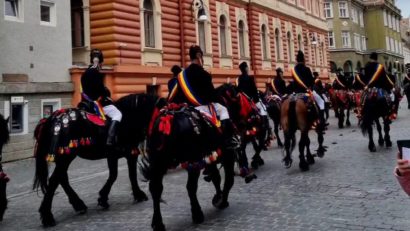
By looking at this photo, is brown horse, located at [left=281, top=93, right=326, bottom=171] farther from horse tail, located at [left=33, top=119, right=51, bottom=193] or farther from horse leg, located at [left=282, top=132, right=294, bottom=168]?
horse tail, located at [left=33, top=119, right=51, bottom=193]

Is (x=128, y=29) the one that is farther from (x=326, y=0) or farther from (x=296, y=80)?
(x=326, y=0)

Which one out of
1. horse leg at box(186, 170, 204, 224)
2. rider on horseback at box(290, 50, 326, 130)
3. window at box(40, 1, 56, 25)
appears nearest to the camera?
horse leg at box(186, 170, 204, 224)

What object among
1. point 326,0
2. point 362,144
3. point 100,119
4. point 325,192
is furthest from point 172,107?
point 326,0

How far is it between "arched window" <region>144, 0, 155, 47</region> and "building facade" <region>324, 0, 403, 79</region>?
41.4 metres

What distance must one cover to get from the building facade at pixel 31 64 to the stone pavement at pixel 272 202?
380 cm

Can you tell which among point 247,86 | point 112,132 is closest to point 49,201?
point 112,132

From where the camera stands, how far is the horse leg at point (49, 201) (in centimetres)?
698

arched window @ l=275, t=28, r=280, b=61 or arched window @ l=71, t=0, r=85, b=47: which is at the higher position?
arched window @ l=275, t=28, r=280, b=61

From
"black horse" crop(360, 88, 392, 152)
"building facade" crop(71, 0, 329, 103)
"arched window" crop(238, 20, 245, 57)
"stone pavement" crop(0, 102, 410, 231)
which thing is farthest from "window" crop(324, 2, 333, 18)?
"stone pavement" crop(0, 102, 410, 231)

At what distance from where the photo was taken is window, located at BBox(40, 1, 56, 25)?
16.2 m

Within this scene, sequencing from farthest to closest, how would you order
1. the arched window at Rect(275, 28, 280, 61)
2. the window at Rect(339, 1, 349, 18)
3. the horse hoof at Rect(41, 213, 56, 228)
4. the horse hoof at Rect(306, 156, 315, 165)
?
the window at Rect(339, 1, 349, 18)
the arched window at Rect(275, 28, 280, 61)
the horse hoof at Rect(306, 156, 315, 165)
the horse hoof at Rect(41, 213, 56, 228)

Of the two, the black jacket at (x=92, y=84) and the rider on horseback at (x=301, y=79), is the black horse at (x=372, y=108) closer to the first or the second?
the rider on horseback at (x=301, y=79)

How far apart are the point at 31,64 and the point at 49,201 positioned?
9.41 meters

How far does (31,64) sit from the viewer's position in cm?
1530
